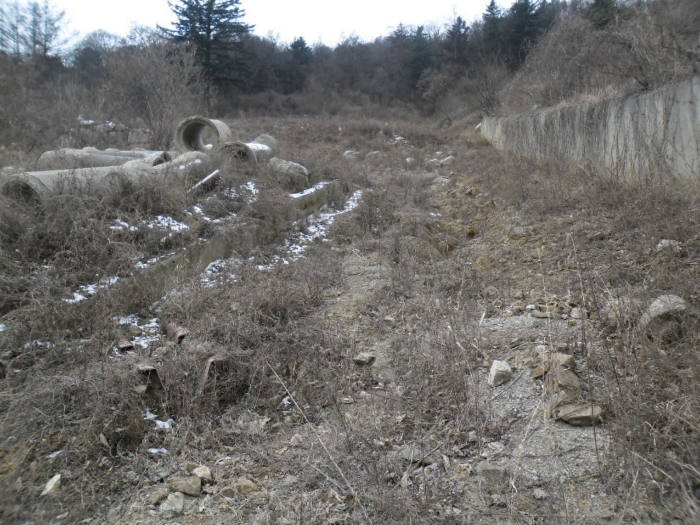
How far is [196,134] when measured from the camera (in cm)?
1122

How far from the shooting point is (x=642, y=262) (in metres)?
3.85

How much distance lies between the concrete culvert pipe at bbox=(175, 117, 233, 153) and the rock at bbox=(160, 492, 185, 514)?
323 inches

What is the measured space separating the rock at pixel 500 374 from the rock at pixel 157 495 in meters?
1.91

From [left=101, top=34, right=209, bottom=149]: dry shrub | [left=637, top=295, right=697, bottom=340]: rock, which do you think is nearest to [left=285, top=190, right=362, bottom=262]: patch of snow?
[left=637, top=295, right=697, bottom=340]: rock

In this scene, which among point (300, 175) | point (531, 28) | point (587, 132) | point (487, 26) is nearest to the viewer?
point (587, 132)

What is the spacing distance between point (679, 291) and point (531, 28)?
94.0 feet

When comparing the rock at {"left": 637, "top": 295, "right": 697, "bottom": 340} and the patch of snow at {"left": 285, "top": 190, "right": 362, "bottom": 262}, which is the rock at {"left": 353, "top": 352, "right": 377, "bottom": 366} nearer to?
the rock at {"left": 637, "top": 295, "right": 697, "bottom": 340}

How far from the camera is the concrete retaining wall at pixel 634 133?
4.79 m

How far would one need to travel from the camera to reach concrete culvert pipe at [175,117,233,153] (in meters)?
10.0

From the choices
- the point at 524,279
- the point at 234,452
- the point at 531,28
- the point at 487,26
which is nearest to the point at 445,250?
the point at 524,279

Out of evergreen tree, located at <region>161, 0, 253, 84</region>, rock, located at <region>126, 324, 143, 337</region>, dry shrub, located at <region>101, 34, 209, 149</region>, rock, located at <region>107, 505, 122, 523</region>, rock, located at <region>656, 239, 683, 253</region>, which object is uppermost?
evergreen tree, located at <region>161, 0, 253, 84</region>

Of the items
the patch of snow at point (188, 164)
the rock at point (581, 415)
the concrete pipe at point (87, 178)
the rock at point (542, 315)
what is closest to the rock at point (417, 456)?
the rock at point (581, 415)

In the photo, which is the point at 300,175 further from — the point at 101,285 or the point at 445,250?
the point at 101,285

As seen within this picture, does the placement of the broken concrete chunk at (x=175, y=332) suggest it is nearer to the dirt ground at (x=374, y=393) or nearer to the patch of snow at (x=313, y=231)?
the dirt ground at (x=374, y=393)
